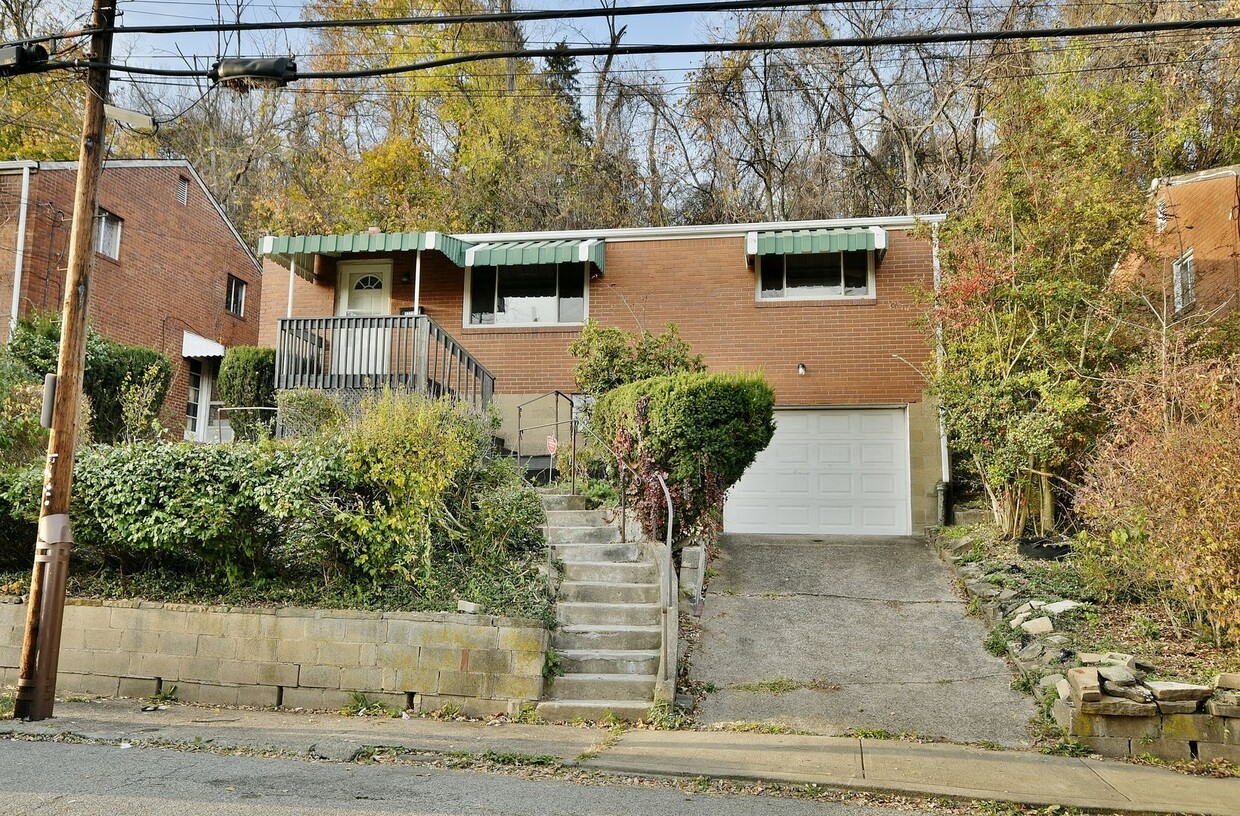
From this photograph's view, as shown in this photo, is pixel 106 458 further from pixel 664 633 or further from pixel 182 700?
pixel 664 633

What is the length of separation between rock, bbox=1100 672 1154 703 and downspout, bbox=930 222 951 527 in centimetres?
544

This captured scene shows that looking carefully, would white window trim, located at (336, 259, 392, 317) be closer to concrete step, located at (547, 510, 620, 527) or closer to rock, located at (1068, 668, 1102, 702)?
concrete step, located at (547, 510, 620, 527)

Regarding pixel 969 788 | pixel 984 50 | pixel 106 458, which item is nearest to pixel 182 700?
pixel 106 458

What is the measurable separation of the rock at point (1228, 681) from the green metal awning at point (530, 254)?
32.3 feet

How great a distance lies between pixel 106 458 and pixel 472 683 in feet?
14.0

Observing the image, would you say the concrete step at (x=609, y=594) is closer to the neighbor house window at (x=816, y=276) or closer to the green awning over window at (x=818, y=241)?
the green awning over window at (x=818, y=241)

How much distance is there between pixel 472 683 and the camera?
7.90 metres

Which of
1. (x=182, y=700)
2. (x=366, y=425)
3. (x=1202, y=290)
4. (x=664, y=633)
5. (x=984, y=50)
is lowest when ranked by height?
(x=182, y=700)

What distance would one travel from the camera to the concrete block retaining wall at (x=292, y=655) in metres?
7.90

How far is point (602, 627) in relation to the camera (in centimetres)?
841

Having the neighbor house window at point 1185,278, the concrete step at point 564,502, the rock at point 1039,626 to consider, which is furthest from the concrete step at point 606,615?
the neighbor house window at point 1185,278

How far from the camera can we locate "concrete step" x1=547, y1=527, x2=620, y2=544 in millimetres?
9758

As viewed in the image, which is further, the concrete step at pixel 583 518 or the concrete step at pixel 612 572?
the concrete step at pixel 583 518

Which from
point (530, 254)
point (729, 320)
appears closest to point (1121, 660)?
point (729, 320)
